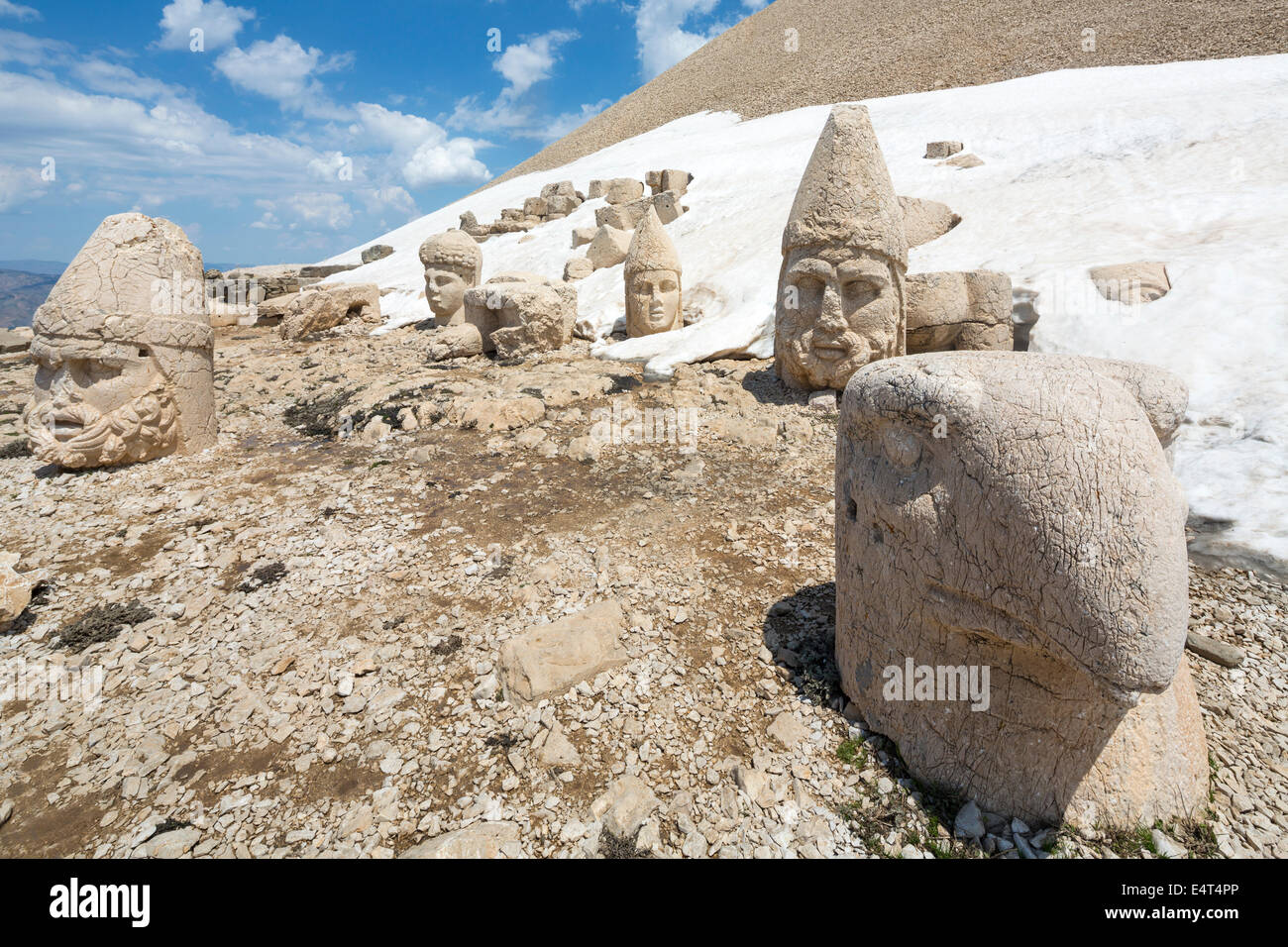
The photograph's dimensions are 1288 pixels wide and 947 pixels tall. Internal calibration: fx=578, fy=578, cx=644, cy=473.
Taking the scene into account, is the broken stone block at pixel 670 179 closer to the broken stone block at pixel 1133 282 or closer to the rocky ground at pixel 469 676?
the broken stone block at pixel 1133 282

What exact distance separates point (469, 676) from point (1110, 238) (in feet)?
28.4

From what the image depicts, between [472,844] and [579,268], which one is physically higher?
[579,268]

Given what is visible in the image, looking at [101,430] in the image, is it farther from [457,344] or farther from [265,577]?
[457,344]

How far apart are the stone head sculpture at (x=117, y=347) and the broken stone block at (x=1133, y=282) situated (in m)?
9.15

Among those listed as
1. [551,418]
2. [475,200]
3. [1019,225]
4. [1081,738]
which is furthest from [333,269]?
[1081,738]

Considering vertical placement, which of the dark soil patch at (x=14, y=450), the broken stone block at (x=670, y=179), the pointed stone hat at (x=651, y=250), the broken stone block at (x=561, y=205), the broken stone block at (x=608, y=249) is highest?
the broken stone block at (x=561, y=205)

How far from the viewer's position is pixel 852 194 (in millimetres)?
5621

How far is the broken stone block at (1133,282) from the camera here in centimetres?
581

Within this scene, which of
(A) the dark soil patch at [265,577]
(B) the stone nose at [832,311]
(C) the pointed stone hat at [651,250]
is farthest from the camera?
(C) the pointed stone hat at [651,250]

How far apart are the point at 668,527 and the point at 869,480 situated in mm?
2075

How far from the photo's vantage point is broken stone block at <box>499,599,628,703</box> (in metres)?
2.76

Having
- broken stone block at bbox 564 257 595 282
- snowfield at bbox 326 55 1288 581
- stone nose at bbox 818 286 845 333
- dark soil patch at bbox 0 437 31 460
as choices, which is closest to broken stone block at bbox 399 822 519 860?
snowfield at bbox 326 55 1288 581

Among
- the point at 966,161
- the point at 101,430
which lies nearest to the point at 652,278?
the point at 966,161

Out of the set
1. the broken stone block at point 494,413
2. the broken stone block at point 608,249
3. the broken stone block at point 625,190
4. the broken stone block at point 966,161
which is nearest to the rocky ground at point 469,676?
the broken stone block at point 494,413
